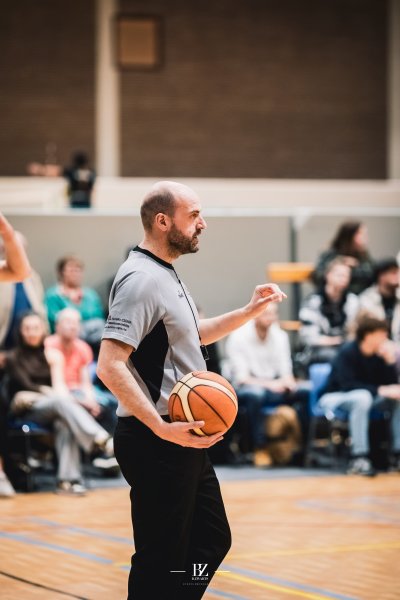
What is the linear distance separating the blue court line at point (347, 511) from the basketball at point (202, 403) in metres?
4.46

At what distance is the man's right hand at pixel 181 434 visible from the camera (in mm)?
4324

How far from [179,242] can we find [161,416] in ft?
2.28

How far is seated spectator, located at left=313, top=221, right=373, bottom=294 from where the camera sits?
13164 mm

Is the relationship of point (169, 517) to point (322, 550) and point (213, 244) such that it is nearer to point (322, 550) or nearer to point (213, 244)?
point (322, 550)

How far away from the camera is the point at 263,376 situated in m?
12.4

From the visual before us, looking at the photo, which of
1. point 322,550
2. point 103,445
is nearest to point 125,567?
point 322,550

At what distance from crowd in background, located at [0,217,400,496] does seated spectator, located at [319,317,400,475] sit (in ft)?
0.04

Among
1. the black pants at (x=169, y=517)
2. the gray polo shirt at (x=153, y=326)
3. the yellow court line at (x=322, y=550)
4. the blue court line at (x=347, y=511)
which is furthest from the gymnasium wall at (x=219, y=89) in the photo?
the black pants at (x=169, y=517)

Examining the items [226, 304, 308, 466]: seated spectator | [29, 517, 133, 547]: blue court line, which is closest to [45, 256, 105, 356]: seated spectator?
[226, 304, 308, 466]: seated spectator

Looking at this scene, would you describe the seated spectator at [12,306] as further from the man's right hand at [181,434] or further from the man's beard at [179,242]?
the man's right hand at [181,434]

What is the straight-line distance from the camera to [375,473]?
11.5 meters

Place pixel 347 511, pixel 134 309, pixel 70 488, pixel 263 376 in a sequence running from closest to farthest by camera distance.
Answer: pixel 134 309 < pixel 347 511 < pixel 70 488 < pixel 263 376

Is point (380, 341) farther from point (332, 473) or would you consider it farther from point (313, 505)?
point (313, 505)

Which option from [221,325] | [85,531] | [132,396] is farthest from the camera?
[85,531]
